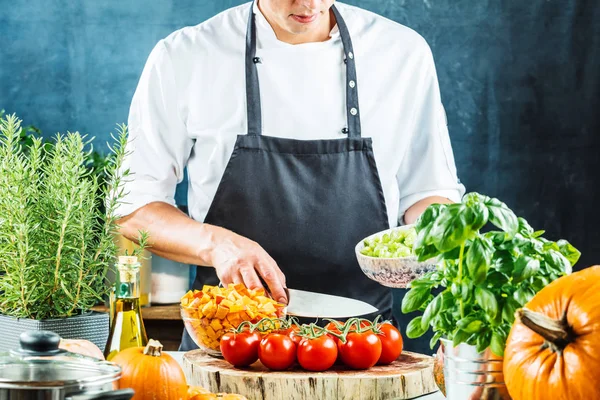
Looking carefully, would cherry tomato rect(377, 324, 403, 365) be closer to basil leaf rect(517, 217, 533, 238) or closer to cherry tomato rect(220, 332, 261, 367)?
cherry tomato rect(220, 332, 261, 367)

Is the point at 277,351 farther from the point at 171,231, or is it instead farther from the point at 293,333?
the point at 171,231

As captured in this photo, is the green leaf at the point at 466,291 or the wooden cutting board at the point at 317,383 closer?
the green leaf at the point at 466,291

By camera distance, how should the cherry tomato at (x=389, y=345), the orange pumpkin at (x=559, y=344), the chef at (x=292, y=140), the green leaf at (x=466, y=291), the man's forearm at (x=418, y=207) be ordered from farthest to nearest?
the man's forearm at (x=418, y=207)
the chef at (x=292, y=140)
the cherry tomato at (x=389, y=345)
the green leaf at (x=466, y=291)
the orange pumpkin at (x=559, y=344)

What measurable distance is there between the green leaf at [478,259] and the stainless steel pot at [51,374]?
0.44 m

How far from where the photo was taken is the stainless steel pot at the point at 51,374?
91cm

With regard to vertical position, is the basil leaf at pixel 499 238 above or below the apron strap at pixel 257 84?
below

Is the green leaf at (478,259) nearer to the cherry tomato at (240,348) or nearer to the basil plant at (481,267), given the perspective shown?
the basil plant at (481,267)

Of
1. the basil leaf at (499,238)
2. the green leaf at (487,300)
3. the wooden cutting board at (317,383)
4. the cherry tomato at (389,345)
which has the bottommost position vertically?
the wooden cutting board at (317,383)

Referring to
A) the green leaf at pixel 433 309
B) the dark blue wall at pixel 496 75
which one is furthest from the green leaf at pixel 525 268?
the dark blue wall at pixel 496 75

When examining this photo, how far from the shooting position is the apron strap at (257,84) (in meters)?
2.47

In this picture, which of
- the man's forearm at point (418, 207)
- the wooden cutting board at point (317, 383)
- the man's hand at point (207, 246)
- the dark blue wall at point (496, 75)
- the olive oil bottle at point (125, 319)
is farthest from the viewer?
the dark blue wall at point (496, 75)

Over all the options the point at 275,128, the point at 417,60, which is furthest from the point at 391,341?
the point at 417,60

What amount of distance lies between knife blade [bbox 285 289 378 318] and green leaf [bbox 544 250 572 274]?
104 centimetres

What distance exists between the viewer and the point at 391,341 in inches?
72.3
